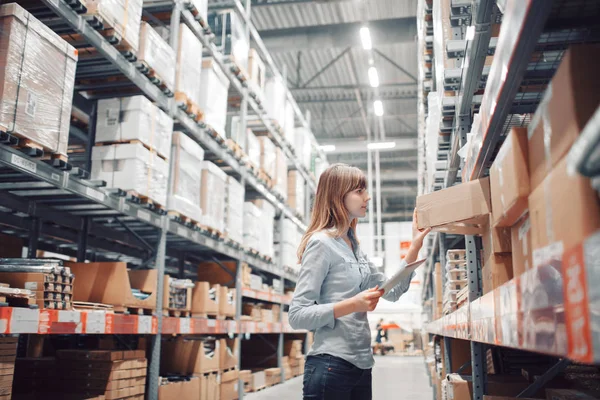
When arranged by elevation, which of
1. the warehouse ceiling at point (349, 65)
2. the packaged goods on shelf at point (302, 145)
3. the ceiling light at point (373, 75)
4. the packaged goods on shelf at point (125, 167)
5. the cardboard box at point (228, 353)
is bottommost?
the cardboard box at point (228, 353)

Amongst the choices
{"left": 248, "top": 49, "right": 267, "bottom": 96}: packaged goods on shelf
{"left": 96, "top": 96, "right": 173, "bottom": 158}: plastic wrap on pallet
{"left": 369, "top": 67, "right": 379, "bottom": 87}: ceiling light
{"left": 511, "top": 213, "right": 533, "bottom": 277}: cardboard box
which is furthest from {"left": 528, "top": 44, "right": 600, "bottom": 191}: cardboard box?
{"left": 369, "top": 67, "right": 379, "bottom": 87}: ceiling light

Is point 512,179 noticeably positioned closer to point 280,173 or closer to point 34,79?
point 34,79

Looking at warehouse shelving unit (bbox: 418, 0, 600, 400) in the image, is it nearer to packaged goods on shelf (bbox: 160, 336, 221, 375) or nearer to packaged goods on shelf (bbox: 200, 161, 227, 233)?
packaged goods on shelf (bbox: 200, 161, 227, 233)

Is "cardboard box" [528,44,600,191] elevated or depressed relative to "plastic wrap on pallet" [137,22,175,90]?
depressed

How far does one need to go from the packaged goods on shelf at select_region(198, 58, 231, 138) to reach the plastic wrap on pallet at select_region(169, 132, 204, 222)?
52 cm

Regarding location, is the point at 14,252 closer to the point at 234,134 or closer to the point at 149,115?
the point at 149,115

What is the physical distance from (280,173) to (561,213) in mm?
8463

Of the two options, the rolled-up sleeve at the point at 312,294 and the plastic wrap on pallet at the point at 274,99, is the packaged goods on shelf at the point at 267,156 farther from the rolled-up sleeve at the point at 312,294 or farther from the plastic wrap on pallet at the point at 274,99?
the rolled-up sleeve at the point at 312,294

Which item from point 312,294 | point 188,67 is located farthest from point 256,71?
point 312,294

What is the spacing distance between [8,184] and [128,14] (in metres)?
1.69

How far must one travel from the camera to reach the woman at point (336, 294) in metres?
2.07

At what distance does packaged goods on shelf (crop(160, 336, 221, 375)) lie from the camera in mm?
6082

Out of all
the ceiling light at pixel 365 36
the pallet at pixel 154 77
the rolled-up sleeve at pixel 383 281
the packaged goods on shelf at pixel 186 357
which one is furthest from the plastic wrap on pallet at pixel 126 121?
the ceiling light at pixel 365 36

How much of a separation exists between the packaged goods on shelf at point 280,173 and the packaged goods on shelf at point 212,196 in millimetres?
2578
